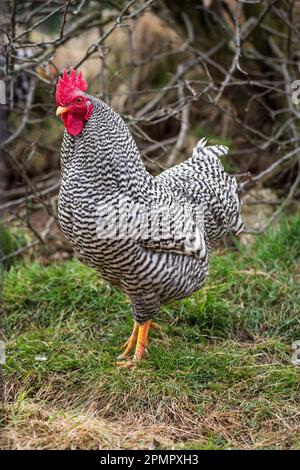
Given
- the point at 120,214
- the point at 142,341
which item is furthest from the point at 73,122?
the point at 142,341

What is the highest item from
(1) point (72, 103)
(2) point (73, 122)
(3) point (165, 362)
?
(1) point (72, 103)

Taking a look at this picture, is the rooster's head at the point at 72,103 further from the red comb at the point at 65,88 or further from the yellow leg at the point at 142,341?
the yellow leg at the point at 142,341

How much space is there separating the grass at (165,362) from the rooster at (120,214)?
0.35 m

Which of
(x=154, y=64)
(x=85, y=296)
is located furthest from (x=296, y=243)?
(x=154, y=64)

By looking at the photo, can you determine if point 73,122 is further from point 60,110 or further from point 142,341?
point 142,341

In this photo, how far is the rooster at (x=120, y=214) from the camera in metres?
4.23

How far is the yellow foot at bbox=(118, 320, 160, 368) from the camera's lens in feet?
15.4

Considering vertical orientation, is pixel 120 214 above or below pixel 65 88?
below

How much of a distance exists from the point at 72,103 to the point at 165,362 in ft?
5.82

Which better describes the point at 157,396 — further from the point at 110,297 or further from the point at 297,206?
the point at 297,206

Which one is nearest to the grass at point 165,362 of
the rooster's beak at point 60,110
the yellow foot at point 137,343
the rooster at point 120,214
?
the yellow foot at point 137,343

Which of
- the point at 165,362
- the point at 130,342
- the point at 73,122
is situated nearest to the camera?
the point at 73,122

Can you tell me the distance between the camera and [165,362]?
471 cm

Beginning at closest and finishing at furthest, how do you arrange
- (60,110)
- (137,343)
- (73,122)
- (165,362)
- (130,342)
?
(60,110) < (73,122) < (165,362) < (137,343) < (130,342)
